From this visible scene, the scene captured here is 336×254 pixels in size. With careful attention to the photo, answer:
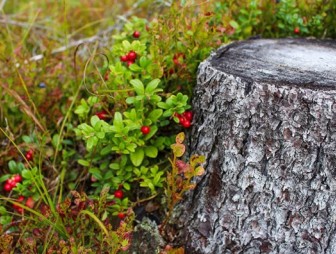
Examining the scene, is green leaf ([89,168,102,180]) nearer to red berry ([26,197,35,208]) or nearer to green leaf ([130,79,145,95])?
red berry ([26,197,35,208])

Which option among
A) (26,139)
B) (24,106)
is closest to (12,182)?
(26,139)

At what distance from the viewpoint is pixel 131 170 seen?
2.38 meters

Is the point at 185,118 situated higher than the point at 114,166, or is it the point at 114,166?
the point at 185,118

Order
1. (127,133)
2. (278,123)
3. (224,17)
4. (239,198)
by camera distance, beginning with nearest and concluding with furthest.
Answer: (278,123)
(239,198)
(127,133)
(224,17)

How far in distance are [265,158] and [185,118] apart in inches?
18.1

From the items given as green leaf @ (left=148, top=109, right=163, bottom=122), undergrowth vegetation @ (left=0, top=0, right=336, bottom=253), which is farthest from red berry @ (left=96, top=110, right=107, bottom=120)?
green leaf @ (left=148, top=109, right=163, bottom=122)

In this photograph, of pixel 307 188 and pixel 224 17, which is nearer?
pixel 307 188

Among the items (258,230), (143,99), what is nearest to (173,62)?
(143,99)

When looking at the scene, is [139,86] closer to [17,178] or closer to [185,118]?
[185,118]

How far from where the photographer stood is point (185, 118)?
7.65ft

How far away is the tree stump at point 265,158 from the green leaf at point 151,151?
0.19 m

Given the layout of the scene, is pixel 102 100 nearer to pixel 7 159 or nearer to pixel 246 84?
pixel 7 159

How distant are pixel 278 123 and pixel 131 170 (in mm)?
751

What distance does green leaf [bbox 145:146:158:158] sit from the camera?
2342 millimetres
